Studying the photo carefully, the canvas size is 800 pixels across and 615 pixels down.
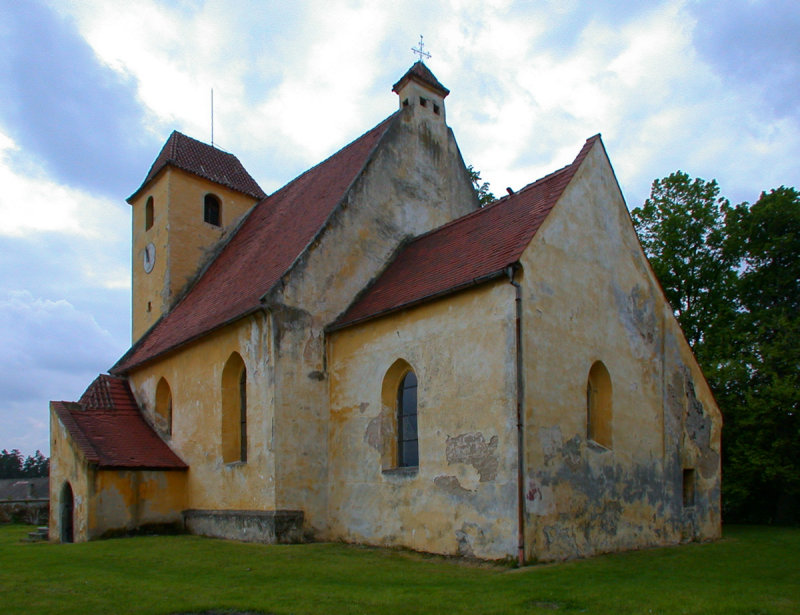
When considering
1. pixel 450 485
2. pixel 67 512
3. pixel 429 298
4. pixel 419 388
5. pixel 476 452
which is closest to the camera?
pixel 476 452

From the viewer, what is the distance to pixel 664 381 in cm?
1664

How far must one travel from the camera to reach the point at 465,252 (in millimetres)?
14984

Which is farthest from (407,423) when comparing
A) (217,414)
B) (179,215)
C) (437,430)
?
(179,215)

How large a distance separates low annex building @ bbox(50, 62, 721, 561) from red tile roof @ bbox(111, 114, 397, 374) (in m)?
0.15

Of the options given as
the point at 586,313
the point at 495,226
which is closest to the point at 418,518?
the point at 586,313

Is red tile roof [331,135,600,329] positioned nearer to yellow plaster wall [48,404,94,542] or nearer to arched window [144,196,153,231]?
yellow plaster wall [48,404,94,542]

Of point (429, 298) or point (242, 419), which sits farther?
point (242, 419)

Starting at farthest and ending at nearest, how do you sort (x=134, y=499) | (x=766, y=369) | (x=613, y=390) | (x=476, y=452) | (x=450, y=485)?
(x=766, y=369) < (x=134, y=499) < (x=613, y=390) < (x=450, y=485) < (x=476, y=452)

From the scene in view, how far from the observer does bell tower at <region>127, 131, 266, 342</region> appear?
2403cm

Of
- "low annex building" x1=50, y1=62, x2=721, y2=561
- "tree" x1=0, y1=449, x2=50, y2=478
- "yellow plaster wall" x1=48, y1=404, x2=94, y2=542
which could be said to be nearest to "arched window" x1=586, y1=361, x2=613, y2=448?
"low annex building" x1=50, y1=62, x2=721, y2=561

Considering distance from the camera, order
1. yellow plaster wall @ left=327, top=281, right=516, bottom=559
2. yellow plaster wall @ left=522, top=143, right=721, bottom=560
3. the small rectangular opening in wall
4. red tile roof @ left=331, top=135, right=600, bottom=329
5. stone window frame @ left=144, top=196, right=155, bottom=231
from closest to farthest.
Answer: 1. yellow plaster wall @ left=327, top=281, right=516, bottom=559
2. yellow plaster wall @ left=522, top=143, right=721, bottom=560
3. red tile roof @ left=331, top=135, right=600, bottom=329
4. the small rectangular opening in wall
5. stone window frame @ left=144, top=196, right=155, bottom=231

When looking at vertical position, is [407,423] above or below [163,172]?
below

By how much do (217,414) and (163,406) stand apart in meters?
4.41

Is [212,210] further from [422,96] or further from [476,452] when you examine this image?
[476,452]
